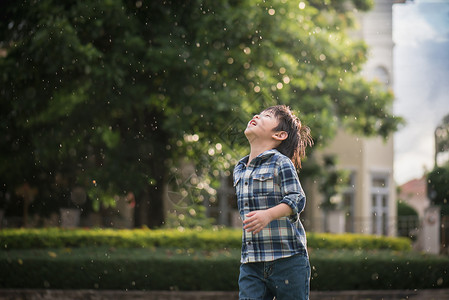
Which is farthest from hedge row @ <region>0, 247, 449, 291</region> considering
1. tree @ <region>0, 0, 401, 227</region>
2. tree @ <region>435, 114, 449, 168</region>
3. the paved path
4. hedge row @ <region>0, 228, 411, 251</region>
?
tree @ <region>435, 114, 449, 168</region>

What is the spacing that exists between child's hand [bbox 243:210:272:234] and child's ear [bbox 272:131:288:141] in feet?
1.47

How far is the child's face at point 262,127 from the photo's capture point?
2.78 metres

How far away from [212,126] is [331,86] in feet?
15.4

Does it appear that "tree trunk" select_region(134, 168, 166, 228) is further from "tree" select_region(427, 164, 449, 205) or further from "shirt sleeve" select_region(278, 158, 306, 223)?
"shirt sleeve" select_region(278, 158, 306, 223)

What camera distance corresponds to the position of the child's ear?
9.20 feet

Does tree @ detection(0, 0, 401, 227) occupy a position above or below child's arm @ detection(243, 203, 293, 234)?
above

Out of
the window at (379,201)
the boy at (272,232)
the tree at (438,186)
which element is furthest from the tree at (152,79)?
the window at (379,201)

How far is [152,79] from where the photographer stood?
957cm

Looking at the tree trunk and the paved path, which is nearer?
the paved path

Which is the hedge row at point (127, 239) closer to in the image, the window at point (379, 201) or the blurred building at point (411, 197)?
the blurred building at point (411, 197)

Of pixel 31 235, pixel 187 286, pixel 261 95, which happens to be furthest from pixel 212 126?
pixel 31 235

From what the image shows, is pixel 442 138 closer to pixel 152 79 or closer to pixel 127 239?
pixel 152 79

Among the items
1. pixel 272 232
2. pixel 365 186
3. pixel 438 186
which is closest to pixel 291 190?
pixel 272 232

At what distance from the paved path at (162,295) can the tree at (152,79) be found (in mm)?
1671
